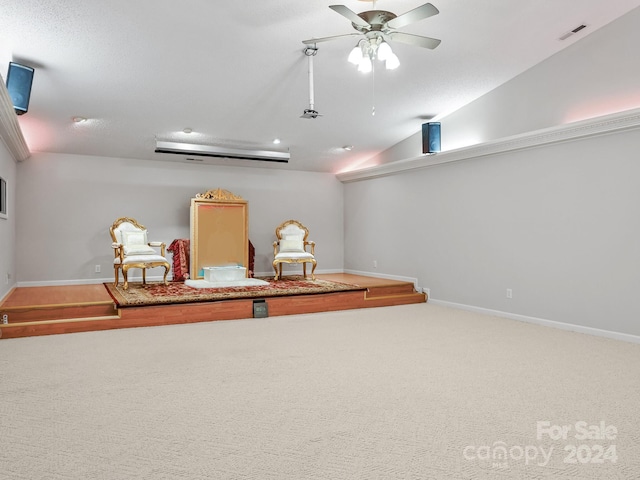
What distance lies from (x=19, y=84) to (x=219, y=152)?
329 centimetres

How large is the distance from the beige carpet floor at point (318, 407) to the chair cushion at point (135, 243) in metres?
2.04

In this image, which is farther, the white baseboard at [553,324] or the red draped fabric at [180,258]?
the red draped fabric at [180,258]

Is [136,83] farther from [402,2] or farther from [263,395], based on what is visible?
[263,395]

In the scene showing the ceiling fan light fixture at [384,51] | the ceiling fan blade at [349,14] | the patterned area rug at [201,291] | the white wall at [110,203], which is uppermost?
the ceiling fan blade at [349,14]

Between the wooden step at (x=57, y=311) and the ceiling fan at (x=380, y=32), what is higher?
the ceiling fan at (x=380, y=32)

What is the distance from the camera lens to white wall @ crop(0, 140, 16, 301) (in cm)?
573

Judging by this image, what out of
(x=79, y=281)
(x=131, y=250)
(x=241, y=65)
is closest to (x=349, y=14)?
(x=241, y=65)

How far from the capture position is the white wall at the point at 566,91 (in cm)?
477

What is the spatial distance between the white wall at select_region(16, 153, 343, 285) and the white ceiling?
0.45 metres

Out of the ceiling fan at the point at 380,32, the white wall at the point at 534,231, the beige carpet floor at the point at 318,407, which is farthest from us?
the white wall at the point at 534,231

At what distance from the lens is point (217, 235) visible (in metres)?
7.72

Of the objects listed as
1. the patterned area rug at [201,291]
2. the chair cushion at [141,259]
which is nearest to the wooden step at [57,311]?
the patterned area rug at [201,291]

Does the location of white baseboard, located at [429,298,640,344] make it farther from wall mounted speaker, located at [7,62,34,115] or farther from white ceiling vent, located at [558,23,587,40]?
wall mounted speaker, located at [7,62,34,115]

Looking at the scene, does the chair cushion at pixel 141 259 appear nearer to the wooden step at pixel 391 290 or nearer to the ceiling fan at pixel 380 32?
the wooden step at pixel 391 290
